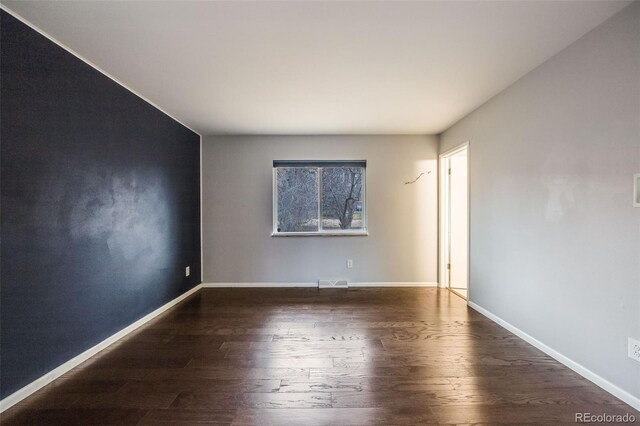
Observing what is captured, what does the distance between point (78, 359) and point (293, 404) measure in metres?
1.68

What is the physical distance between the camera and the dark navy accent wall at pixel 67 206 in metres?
1.59

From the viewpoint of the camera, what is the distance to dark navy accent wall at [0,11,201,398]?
159 centimetres

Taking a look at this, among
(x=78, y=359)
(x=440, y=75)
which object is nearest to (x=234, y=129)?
(x=440, y=75)

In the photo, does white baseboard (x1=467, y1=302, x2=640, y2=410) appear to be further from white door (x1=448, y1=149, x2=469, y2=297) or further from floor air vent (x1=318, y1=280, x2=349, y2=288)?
floor air vent (x1=318, y1=280, x2=349, y2=288)

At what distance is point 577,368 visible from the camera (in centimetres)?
189

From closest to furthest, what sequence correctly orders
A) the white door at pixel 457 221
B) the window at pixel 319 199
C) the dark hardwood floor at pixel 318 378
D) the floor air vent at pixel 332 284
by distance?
1. the dark hardwood floor at pixel 318 378
2. the white door at pixel 457 221
3. the floor air vent at pixel 332 284
4. the window at pixel 319 199

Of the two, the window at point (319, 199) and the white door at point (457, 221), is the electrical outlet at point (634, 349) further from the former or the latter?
the window at point (319, 199)

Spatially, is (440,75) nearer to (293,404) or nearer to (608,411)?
(608,411)

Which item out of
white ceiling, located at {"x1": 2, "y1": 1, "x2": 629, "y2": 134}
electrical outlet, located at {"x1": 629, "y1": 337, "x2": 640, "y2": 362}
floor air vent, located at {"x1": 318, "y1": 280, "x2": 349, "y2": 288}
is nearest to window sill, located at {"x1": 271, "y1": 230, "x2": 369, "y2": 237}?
floor air vent, located at {"x1": 318, "y1": 280, "x2": 349, "y2": 288}

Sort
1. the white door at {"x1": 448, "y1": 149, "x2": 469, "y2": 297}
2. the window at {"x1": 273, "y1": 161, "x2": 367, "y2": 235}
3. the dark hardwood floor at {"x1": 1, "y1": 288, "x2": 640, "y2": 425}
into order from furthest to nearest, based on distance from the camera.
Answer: the window at {"x1": 273, "y1": 161, "x2": 367, "y2": 235} < the white door at {"x1": 448, "y1": 149, "x2": 469, "y2": 297} < the dark hardwood floor at {"x1": 1, "y1": 288, "x2": 640, "y2": 425}

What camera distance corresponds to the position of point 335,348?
2.24m

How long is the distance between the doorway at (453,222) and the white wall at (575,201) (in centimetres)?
108

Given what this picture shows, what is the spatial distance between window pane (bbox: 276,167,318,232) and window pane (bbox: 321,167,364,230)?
0.51ft

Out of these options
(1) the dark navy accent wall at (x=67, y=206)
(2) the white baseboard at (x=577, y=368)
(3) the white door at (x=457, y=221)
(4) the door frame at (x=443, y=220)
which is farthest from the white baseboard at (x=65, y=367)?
(3) the white door at (x=457, y=221)
